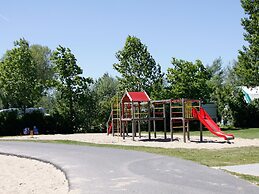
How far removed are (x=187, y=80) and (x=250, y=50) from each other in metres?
6.90

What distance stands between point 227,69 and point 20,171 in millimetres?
83114

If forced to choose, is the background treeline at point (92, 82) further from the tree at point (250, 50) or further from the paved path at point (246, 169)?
the paved path at point (246, 169)

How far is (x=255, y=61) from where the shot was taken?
38.4 m

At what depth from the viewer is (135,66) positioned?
40.7 metres

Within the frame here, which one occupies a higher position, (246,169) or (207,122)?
(207,122)

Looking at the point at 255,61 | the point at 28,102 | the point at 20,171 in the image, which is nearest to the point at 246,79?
the point at 255,61

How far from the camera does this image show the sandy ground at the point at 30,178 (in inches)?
345

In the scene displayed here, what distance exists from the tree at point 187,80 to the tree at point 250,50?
3713 millimetres

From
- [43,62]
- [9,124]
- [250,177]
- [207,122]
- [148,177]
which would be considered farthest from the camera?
[43,62]

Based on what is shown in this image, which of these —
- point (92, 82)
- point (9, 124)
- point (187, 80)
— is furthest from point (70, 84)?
point (187, 80)

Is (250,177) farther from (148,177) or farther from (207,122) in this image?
(207,122)

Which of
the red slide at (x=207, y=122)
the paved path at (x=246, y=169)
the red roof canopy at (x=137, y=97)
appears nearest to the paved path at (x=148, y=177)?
the paved path at (x=246, y=169)

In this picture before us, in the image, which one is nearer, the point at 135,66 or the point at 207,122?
the point at 207,122

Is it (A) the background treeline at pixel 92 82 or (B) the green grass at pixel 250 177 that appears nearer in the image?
(B) the green grass at pixel 250 177
